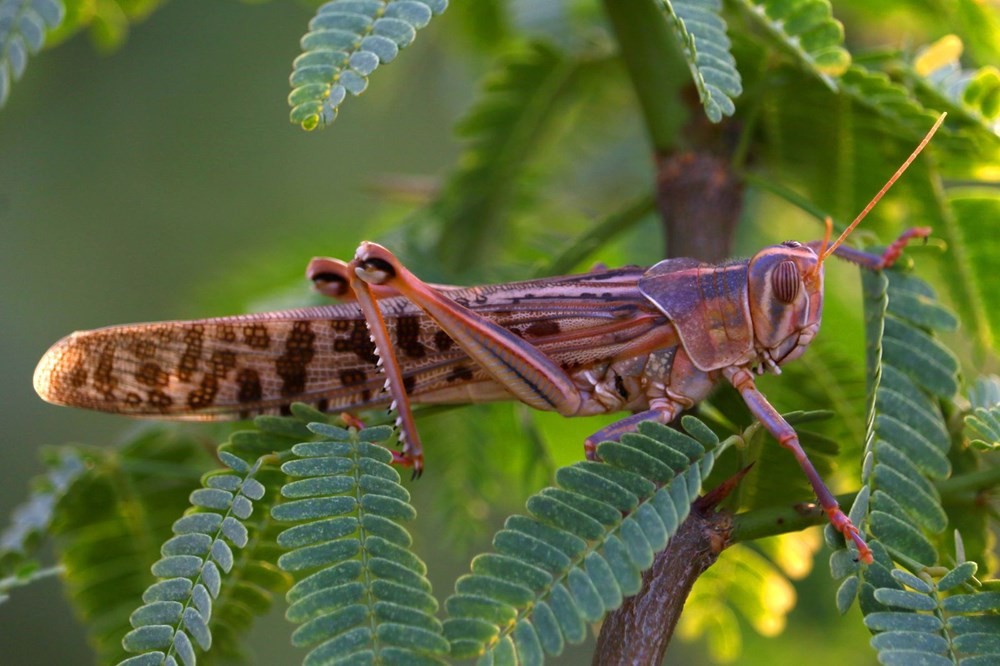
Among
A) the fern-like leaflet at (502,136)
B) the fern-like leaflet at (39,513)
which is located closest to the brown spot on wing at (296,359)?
the fern-like leaflet at (39,513)

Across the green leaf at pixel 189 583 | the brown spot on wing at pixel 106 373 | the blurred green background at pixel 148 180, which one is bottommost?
the green leaf at pixel 189 583

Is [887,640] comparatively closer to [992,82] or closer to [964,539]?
[964,539]

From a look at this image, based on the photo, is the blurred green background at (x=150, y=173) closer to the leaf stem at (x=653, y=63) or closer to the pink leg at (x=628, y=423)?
the leaf stem at (x=653, y=63)

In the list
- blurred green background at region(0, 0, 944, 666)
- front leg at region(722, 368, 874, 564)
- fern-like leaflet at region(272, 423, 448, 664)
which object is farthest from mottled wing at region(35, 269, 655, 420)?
blurred green background at region(0, 0, 944, 666)

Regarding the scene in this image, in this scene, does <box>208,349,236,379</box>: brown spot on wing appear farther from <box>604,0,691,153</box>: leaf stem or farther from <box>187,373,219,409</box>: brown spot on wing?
<box>604,0,691,153</box>: leaf stem

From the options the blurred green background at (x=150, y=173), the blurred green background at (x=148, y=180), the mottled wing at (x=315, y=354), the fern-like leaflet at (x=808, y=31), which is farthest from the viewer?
the blurred green background at (x=150, y=173)

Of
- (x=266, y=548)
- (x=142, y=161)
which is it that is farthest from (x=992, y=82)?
(x=142, y=161)
